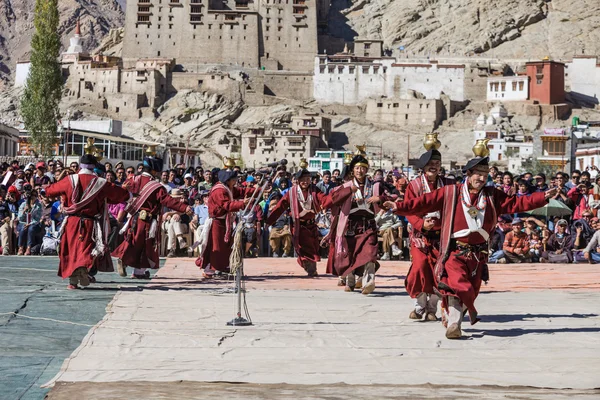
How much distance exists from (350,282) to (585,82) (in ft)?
303

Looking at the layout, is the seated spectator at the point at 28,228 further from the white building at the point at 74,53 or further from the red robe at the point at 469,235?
the white building at the point at 74,53

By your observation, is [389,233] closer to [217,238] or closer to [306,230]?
[306,230]

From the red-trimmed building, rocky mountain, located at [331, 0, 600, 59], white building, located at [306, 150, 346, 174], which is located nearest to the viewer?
white building, located at [306, 150, 346, 174]

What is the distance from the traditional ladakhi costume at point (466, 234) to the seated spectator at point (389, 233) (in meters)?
10.0

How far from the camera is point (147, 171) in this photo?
45.2 ft

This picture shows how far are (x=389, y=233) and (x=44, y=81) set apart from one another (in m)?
50.3

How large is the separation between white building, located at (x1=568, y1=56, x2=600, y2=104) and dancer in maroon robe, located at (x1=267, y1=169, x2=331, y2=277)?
8980 centimetres

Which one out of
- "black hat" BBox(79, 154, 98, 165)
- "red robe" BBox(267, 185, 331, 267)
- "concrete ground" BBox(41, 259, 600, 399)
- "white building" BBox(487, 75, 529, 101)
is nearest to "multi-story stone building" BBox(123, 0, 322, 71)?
"white building" BBox(487, 75, 529, 101)

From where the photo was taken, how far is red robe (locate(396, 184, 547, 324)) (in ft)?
30.0

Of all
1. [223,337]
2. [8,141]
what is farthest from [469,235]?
[8,141]

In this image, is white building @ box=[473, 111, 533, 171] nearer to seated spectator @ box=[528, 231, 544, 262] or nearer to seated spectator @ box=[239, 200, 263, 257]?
seated spectator @ box=[528, 231, 544, 262]

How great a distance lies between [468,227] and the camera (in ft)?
30.6

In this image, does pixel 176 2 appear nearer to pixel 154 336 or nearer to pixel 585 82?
pixel 585 82

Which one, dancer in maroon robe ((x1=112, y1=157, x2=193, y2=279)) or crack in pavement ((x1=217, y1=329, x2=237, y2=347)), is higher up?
dancer in maroon robe ((x1=112, y1=157, x2=193, y2=279))
